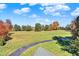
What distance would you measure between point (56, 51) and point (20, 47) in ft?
1.61

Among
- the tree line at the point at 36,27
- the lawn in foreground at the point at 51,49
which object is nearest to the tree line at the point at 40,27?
the tree line at the point at 36,27

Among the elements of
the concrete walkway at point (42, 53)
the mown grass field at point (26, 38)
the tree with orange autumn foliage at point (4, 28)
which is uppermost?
the tree with orange autumn foliage at point (4, 28)

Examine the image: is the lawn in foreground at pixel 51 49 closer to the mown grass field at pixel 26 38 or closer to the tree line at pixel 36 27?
the mown grass field at pixel 26 38

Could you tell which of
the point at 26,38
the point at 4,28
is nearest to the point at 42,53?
the point at 26,38

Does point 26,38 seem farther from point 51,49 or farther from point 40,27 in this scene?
point 51,49

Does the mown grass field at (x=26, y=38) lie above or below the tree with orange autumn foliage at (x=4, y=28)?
below

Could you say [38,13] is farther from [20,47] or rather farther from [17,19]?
[20,47]

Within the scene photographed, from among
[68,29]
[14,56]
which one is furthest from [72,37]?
[14,56]

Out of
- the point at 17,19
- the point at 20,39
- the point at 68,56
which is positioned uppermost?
the point at 17,19

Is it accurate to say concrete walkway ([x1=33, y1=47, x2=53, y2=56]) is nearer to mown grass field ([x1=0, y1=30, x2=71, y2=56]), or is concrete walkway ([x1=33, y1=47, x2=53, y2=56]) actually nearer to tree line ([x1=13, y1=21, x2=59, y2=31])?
mown grass field ([x1=0, y1=30, x2=71, y2=56])

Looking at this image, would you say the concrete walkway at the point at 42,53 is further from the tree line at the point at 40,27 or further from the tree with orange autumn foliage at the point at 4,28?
the tree with orange autumn foliage at the point at 4,28

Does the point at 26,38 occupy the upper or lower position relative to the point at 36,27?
lower

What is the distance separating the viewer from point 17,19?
342 centimetres

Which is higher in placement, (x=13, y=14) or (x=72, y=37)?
(x=13, y=14)
